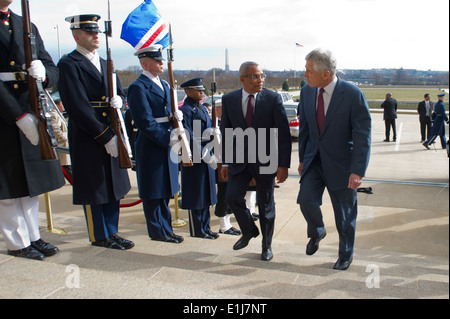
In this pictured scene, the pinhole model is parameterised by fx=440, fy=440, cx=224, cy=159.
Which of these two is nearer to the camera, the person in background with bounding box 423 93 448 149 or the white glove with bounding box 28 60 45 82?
the white glove with bounding box 28 60 45 82

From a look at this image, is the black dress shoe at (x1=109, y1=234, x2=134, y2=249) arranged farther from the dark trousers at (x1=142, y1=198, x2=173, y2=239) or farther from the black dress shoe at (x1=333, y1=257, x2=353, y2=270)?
the black dress shoe at (x1=333, y1=257, x2=353, y2=270)

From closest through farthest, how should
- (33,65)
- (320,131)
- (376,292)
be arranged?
(376,292)
(33,65)
(320,131)

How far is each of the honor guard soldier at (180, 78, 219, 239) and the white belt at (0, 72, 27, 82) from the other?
1.82 metres

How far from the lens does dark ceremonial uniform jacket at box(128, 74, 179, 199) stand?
415 cm

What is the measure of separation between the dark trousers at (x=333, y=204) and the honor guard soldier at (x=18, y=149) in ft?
6.86

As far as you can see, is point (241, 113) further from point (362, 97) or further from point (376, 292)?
point (376, 292)

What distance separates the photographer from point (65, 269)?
9.43ft

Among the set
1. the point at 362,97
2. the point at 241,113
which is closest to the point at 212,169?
the point at 241,113

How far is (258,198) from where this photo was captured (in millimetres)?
3900

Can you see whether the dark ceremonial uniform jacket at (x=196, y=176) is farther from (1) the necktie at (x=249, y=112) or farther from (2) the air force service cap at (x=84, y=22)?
(2) the air force service cap at (x=84, y=22)

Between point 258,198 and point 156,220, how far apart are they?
112cm

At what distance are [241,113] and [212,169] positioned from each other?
4.39 ft

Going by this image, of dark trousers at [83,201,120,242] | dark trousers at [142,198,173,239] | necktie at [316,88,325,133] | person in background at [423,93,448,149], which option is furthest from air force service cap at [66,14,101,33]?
person in background at [423,93,448,149]

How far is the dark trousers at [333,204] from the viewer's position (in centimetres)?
354
